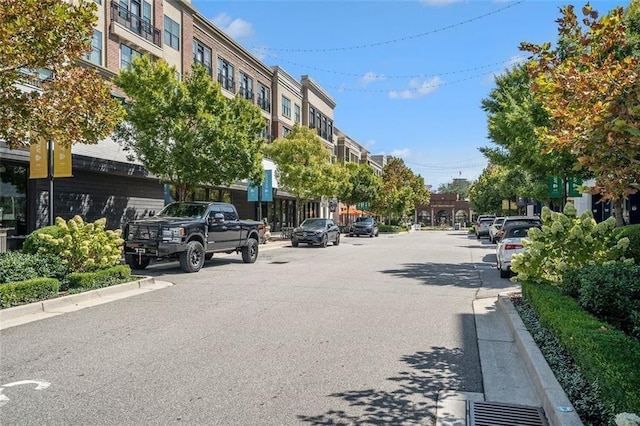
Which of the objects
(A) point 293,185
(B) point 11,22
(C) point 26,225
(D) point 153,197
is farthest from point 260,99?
Answer: (B) point 11,22

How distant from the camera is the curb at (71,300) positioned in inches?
315

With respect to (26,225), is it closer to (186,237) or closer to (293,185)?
(186,237)

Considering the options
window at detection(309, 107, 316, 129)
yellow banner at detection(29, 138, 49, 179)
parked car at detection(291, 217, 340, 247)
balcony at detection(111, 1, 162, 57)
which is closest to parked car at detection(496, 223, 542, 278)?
yellow banner at detection(29, 138, 49, 179)

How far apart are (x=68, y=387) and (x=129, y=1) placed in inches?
931

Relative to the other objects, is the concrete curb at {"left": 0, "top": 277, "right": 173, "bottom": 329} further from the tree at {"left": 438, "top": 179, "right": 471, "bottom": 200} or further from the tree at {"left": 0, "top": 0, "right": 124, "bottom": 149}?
the tree at {"left": 438, "top": 179, "right": 471, "bottom": 200}

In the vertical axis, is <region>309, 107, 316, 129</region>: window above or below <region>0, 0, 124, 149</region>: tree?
above

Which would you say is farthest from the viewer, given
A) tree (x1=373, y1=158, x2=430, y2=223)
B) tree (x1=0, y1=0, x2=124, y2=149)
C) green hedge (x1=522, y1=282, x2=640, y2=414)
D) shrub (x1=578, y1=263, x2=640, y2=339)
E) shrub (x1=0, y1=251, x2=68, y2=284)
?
tree (x1=373, y1=158, x2=430, y2=223)

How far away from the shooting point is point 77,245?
1039 centimetres

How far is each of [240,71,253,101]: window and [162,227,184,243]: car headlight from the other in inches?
946

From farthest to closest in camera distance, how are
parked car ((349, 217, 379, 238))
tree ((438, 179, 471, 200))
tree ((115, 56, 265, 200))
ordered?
tree ((438, 179, 471, 200))
parked car ((349, 217, 379, 238))
tree ((115, 56, 265, 200))

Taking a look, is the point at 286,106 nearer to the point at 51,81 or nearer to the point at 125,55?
the point at 125,55

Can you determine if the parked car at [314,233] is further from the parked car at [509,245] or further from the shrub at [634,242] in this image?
the shrub at [634,242]

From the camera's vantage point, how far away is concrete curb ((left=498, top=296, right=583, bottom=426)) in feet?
12.8

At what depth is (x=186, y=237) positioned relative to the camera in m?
13.8
